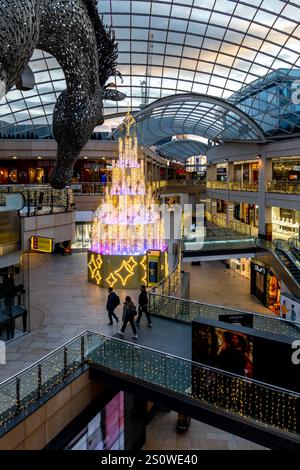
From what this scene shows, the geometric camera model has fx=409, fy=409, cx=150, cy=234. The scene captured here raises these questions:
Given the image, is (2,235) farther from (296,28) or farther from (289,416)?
(296,28)

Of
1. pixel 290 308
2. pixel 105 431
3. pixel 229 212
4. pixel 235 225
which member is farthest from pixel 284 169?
pixel 105 431

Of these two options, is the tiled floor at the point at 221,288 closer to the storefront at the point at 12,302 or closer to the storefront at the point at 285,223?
the storefront at the point at 285,223

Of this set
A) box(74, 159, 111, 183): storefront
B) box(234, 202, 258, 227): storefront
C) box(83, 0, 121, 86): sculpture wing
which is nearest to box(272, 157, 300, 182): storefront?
box(234, 202, 258, 227): storefront

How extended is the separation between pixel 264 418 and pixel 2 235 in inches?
325

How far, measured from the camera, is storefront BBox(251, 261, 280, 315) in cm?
2802

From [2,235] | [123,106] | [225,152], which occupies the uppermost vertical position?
[123,106]

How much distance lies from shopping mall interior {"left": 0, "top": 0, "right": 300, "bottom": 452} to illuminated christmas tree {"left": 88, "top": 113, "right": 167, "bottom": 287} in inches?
3.3

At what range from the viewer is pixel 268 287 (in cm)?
2850

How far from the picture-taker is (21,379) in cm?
855

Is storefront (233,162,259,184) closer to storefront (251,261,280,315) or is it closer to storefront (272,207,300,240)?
storefront (272,207,300,240)

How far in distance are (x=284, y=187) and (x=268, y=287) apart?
7.37 meters

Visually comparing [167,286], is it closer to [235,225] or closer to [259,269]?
[259,269]
